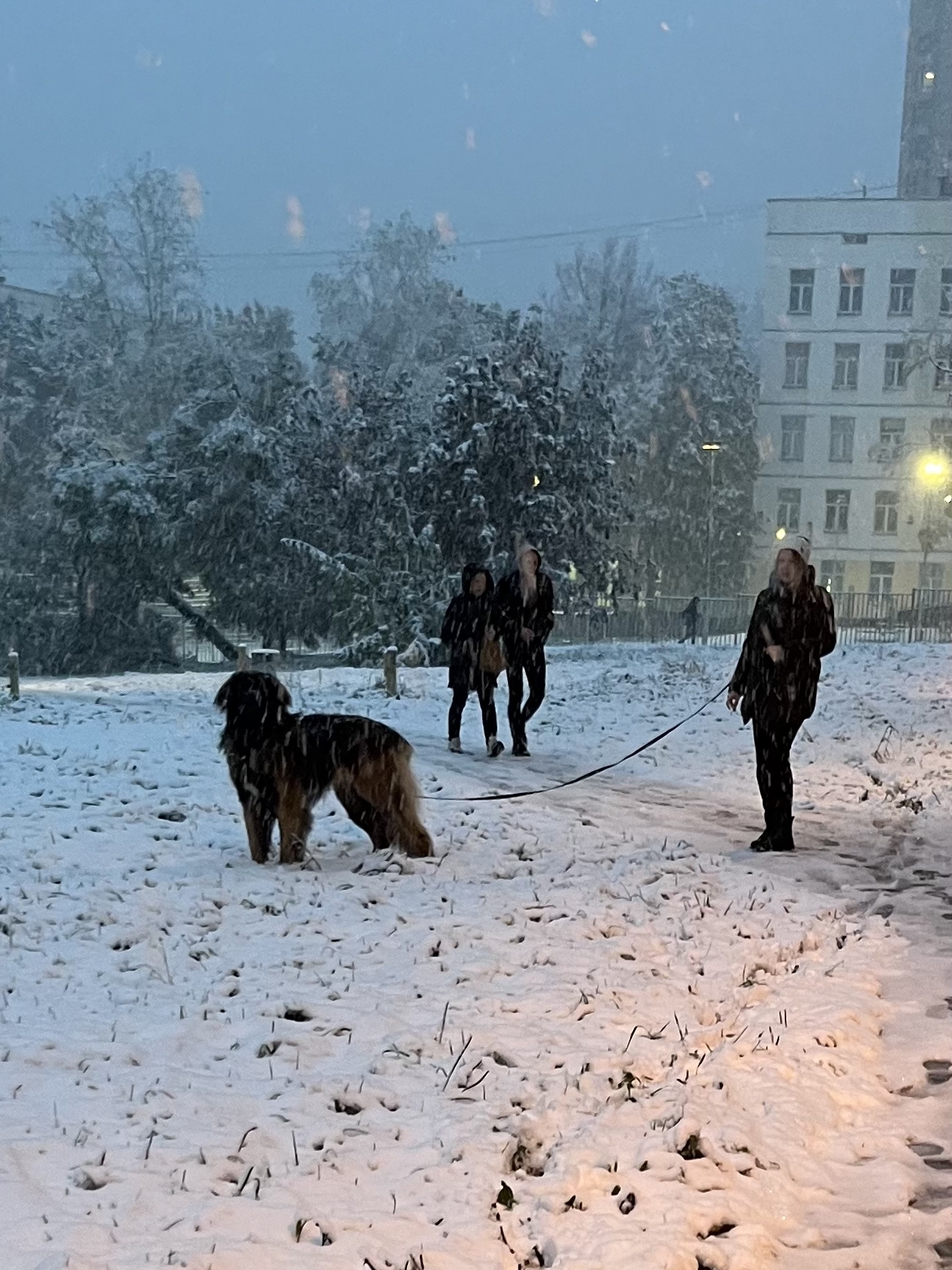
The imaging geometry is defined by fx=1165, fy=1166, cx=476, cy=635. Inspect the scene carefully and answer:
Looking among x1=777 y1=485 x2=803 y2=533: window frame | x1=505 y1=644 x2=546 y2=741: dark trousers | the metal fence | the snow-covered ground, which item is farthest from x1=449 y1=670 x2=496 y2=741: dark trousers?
x1=777 y1=485 x2=803 y2=533: window frame

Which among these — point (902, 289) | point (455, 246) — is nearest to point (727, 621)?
point (902, 289)

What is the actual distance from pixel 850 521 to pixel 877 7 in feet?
565

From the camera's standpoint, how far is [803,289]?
148 ft

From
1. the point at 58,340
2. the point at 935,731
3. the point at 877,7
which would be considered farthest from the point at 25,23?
the point at 935,731

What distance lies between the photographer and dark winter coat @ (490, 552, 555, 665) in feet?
34.1

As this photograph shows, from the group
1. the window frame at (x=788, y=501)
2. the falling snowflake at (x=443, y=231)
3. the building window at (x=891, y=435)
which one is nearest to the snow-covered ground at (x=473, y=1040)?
the window frame at (x=788, y=501)

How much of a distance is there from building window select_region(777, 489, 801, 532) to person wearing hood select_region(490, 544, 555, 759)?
37082 millimetres

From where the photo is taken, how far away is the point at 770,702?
24.1ft

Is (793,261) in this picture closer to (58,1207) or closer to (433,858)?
(433,858)

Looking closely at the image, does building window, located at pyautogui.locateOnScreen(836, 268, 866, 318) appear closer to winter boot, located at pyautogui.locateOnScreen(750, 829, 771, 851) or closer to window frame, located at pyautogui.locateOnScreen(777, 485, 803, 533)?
window frame, located at pyautogui.locateOnScreen(777, 485, 803, 533)

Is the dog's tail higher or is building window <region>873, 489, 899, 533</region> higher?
building window <region>873, 489, 899, 533</region>

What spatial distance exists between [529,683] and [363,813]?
387cm

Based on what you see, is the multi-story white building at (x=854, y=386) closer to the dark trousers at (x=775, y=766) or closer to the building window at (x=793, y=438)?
the building window at (x=793, y=438)

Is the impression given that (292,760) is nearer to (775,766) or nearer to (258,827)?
(258,827)
